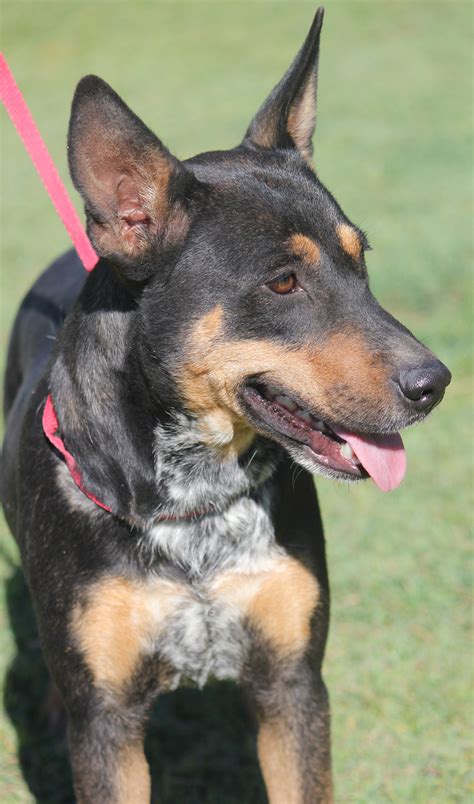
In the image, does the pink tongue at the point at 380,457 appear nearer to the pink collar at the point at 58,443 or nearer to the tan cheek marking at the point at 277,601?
the tan cheek marking at the point at 277,601

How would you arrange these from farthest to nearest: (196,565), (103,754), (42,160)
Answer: (42,160), (196,565), (103,754)

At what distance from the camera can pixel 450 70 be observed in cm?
2044

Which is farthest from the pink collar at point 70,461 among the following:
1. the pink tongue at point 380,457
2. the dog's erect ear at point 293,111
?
the dog's erect ear at point 293,111

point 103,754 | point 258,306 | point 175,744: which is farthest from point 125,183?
point 175,744

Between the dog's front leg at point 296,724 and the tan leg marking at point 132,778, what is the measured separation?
434mm

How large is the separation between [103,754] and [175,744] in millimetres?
1443

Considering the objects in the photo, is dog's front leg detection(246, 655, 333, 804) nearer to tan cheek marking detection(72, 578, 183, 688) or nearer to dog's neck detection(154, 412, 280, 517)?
tan cheek marking detection(72, 578, 183, 688)

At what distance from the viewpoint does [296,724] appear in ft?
11.5

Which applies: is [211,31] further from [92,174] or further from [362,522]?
[92,174]

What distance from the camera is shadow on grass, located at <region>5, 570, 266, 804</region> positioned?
14.5 ft

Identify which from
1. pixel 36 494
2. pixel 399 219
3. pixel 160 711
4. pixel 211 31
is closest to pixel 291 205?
pixel 36 494

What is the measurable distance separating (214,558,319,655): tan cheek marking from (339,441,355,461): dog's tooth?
1.48ft

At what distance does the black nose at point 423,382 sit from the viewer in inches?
118

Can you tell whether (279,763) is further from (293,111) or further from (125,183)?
(293,111)
